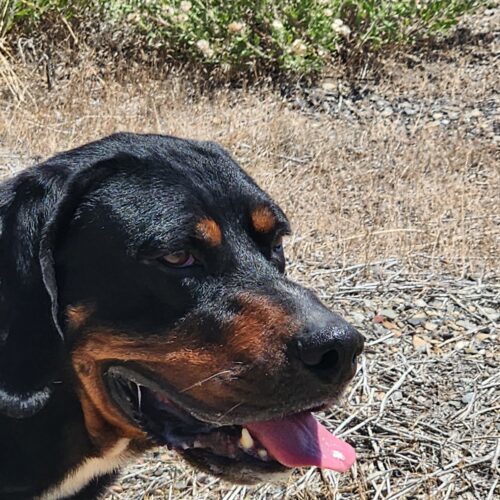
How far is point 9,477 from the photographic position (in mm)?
2504

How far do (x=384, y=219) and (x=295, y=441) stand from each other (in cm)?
347

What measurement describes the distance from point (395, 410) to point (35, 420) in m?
1.57

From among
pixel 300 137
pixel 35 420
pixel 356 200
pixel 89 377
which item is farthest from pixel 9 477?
pixel 300 137

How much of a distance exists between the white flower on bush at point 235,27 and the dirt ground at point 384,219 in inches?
22.1

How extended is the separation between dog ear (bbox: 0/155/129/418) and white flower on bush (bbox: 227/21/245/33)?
5761 millimetres

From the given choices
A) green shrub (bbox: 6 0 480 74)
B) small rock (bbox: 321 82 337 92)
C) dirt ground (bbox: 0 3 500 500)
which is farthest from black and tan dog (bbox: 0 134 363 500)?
small rock (bbox: 321 82 337 92)

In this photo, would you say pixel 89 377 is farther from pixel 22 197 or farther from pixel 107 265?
pixel 22 197

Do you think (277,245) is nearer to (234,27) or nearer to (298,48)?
(234,27)

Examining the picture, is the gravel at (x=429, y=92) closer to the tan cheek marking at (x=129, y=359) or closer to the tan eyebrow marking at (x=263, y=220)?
the tan eyebrow marking at (x=263, y=220)

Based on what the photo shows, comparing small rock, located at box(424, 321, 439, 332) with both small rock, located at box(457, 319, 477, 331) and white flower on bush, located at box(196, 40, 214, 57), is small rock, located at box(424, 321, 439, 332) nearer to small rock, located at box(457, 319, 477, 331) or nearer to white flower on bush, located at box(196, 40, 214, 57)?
small rock, located at box(457, 319, 477, 331)

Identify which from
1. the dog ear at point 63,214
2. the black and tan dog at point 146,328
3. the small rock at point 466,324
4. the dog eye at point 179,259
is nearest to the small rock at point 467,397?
the small rock at point 466,324

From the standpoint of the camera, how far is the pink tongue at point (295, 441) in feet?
7.87

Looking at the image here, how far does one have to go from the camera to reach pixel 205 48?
802 centimetres

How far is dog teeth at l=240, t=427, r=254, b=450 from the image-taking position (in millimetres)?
2416
